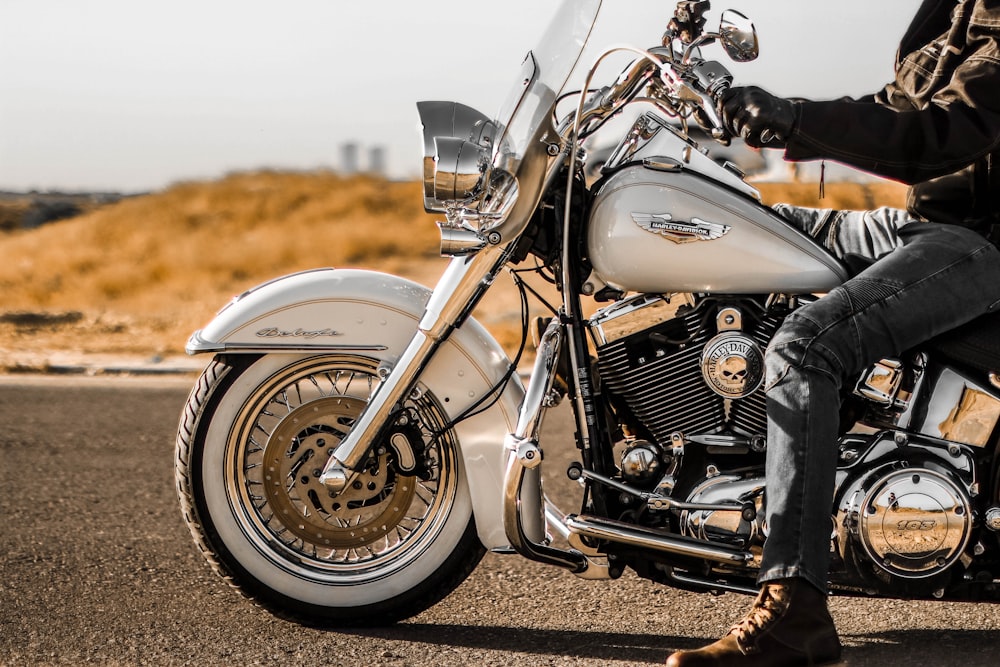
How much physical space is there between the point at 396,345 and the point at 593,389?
1.78 feet

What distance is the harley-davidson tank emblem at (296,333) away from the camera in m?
3.03

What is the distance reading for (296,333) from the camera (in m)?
3.04

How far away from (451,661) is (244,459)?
0.78 m

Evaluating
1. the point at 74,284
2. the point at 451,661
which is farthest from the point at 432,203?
the point at 74,284

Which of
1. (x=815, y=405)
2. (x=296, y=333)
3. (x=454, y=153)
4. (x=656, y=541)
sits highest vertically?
(x=454, y=153)

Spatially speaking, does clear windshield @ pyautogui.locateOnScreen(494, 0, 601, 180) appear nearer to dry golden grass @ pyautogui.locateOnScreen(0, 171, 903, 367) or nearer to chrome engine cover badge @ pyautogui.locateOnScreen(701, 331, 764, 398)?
chrome engine cover badge @ pyautogui.locateOnScreen(701, 331, 764, 398)

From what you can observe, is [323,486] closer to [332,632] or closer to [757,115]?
[332,632]

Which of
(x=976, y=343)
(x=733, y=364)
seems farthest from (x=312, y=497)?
(x=976, y=343)

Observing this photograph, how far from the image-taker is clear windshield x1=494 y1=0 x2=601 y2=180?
9.13 feet

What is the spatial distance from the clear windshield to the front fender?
1.64 ft

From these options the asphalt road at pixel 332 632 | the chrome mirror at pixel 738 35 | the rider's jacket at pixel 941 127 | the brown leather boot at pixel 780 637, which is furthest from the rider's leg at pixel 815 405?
the chrome mirror at pixel 738 35

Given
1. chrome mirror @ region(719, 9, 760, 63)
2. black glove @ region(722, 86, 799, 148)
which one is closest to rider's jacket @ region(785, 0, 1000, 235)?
black glove @ region(722, 86, 799, 148)

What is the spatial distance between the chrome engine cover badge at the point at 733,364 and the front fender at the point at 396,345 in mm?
529

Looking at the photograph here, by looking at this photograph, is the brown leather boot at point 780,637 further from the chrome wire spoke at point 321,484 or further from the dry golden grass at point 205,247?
the dry golden grass at point 205,247
